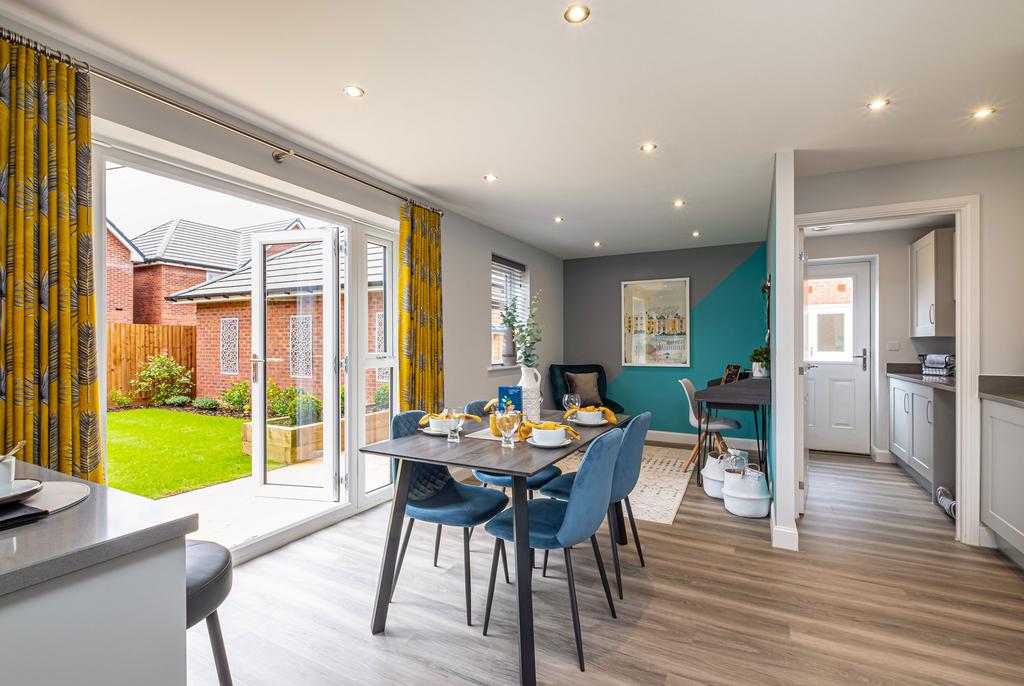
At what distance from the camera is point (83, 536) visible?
89 cm

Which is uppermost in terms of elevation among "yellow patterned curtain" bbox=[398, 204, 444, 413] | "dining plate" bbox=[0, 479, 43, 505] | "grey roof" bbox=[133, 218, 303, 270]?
"grey roof" bbox=[133, 218, 303, 270]

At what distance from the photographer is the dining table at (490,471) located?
5.88 ft

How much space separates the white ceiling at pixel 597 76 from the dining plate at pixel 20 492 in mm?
1642

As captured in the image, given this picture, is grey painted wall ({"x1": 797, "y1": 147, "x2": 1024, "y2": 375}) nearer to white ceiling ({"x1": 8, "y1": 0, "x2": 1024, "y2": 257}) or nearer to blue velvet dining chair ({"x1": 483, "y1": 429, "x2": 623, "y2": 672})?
white ceiling ({"x1": 8, "y1": 0, "x2": 1024, "y2": 257})

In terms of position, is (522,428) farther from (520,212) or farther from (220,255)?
(220,255)

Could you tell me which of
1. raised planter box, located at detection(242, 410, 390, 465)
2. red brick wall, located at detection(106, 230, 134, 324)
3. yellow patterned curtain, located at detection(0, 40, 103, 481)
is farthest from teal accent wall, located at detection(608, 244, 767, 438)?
red brick wall, located at detection(106, 230, 134, 324)

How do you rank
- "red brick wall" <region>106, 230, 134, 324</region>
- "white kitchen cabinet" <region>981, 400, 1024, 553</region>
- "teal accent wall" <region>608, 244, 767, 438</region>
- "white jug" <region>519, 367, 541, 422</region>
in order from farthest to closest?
1. "red brick wall" <region>106, 230, 134, 324</region>
2. "teal accent wall" <region>608, 244, 767, 438</region>
3. "white jug" <region>519, 367, 541, 422</region>
4. "white kitchen cabinet" <region>981, 400, 1024, 553</region>

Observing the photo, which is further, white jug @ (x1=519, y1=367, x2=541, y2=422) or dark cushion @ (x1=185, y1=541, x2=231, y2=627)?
white jug @ (x1=519, y1=367, x2=541, y2=422)

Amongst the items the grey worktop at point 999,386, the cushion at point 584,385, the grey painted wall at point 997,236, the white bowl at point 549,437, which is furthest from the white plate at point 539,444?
the cushion at point 584,385

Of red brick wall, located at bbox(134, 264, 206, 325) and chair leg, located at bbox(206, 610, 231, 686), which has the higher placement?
red brick wall, located at bbox(134, 264, 206, 325)

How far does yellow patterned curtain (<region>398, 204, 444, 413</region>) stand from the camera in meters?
3.68

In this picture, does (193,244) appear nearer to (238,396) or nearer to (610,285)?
(238,396)

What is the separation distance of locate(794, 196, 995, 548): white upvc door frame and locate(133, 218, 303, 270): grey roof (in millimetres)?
7276

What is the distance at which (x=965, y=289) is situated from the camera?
305 centimetres
